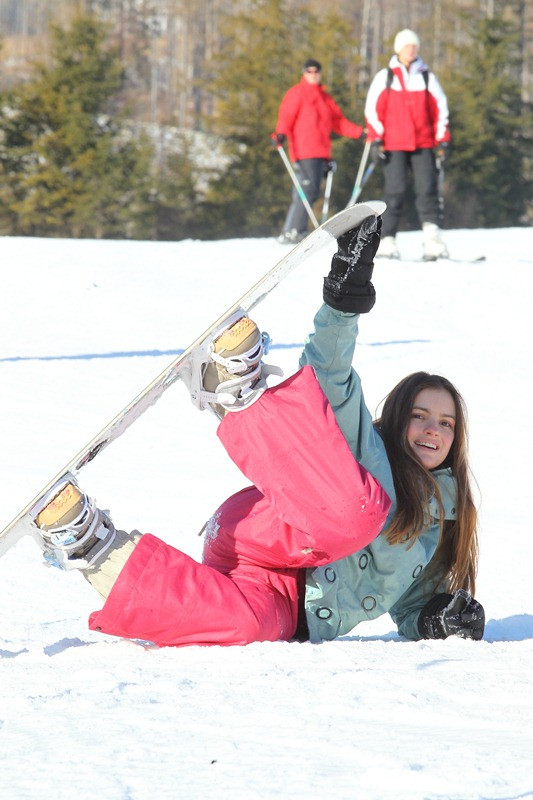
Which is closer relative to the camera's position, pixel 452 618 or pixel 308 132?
pixel 452 618

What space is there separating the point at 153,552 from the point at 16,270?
19.5 feet

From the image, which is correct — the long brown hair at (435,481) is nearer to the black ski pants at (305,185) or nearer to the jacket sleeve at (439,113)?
the jacket sleeve at (439,113)

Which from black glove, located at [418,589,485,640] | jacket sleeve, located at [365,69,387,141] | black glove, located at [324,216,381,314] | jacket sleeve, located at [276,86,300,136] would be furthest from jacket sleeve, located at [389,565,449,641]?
jacket sleeve, located at [276,86,300,136]

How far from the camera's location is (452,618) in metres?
2.68

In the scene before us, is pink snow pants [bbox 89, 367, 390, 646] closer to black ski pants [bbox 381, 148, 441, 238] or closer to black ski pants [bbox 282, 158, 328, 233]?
black ski pants [bbox 381, 148, 441, 238]

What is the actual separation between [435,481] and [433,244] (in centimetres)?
620

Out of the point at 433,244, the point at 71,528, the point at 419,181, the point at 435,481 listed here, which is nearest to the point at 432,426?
the point at 435,481

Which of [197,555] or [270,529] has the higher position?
[270,529]

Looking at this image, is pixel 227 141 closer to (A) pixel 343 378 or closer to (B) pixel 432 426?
(B) pixel 432 426

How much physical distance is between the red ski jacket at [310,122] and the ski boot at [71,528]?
7694 millimetres

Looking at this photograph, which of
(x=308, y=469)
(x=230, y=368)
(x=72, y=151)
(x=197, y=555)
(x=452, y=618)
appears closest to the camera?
(x=308, y=469)

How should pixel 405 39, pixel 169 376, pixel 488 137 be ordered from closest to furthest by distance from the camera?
1. pixel 169 376
2. pixel 405 39
3. pixel 488 137

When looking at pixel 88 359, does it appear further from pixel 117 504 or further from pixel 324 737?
pixel 324 737

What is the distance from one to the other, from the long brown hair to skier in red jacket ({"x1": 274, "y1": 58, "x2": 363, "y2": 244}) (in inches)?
271
